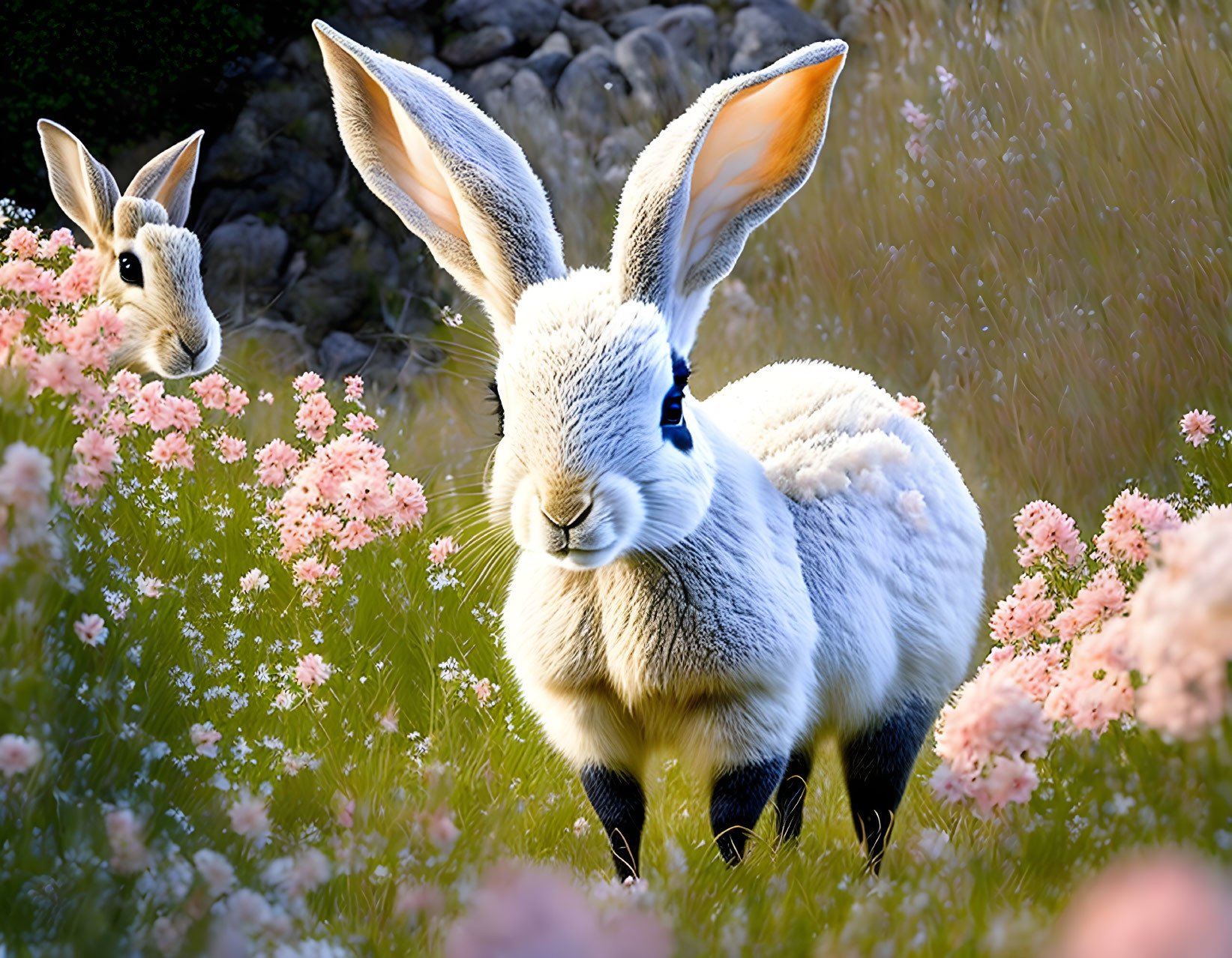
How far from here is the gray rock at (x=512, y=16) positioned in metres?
10.8

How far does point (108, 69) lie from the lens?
29.0 ft

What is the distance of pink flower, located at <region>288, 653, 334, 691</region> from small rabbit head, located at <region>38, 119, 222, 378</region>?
2977 millimetres

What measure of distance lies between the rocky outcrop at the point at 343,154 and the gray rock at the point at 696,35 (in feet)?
0.04

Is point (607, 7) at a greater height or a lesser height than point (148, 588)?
lesser

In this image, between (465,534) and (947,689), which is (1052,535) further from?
(465,534)

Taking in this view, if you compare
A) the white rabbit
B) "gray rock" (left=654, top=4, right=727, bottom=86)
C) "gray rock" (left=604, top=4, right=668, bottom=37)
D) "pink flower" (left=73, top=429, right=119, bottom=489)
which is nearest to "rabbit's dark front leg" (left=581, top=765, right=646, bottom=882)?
the white rabbit

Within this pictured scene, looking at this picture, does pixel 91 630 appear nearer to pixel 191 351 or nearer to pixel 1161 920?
pixel 1161 920

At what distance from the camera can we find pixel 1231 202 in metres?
5.30

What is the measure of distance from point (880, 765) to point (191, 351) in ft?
13.3

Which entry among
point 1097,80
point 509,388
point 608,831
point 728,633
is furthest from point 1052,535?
point 1097,80

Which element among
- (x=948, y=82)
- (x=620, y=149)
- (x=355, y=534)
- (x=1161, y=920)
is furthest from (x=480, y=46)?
(x=1161, y=920)

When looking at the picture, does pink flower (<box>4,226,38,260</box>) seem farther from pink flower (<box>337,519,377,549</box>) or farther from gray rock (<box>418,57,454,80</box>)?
gray rock (<box>418,57,454,80</box>)

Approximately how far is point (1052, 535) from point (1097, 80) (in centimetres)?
368

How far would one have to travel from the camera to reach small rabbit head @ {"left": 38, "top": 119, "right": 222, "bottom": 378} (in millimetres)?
5895
